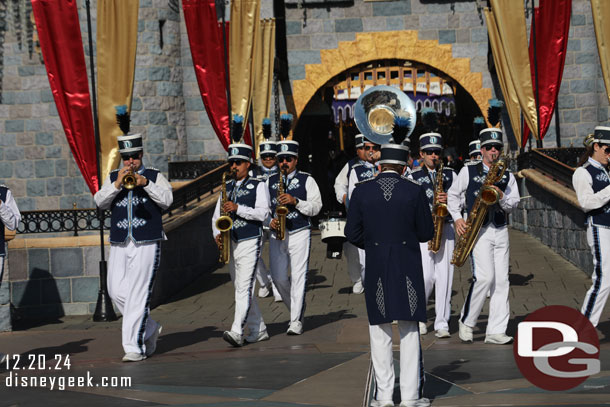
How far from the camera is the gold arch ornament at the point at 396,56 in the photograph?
2294 centimetres

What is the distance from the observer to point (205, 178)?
1734 centimetres

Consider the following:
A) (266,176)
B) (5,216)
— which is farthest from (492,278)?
(5,216)

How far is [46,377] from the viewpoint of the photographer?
8.99 metres

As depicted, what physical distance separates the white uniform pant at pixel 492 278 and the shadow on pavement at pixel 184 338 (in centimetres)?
290

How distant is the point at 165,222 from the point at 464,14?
11.0 metres

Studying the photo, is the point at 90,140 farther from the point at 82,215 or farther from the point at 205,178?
the point at 205,178

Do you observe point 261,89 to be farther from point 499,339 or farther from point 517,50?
point 499,339

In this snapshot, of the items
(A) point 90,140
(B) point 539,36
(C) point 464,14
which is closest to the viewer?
(A) point 90,140

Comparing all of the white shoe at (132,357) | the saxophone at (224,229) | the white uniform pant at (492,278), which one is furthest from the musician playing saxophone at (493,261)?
the white shoe at (132,357)

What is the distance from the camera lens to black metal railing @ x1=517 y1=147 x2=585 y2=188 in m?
16.3

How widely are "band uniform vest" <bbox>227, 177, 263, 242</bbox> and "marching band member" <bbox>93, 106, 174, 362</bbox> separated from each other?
0.89 meters

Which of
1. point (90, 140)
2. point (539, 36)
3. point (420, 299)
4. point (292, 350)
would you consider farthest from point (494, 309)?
point (539, 36)

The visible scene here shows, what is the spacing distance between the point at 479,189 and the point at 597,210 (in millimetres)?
1289

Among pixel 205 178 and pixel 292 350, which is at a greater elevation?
pixel 205 178
